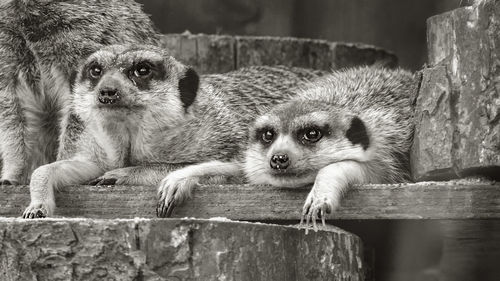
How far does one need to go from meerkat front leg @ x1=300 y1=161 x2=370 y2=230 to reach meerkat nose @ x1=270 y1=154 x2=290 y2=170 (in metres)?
0.15

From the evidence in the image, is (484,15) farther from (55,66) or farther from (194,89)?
(55,66)

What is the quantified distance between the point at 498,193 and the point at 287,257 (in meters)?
0.95

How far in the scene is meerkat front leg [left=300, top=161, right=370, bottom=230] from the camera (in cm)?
451

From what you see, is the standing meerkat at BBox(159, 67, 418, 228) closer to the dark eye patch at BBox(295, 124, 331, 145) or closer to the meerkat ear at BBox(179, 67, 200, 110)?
the dark eye patch at BBox(295, 124, 331, 145)

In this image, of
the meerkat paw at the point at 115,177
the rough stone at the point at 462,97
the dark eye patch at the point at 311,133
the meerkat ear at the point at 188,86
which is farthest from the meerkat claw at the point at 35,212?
Result: the rough stone at the point at 462,97

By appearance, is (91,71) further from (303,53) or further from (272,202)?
(303,53)

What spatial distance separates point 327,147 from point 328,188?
21.5 inches

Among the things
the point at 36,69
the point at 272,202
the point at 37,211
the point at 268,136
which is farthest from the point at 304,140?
the point at 36,69

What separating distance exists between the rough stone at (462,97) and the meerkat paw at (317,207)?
0.56m

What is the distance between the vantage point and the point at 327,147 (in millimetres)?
5141

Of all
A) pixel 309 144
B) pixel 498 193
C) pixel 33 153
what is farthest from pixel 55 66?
pixel 498 193

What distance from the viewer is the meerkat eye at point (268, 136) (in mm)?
5238

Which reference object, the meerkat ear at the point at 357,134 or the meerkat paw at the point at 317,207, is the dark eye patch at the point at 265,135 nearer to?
the meerkat ear at the point at 357,134

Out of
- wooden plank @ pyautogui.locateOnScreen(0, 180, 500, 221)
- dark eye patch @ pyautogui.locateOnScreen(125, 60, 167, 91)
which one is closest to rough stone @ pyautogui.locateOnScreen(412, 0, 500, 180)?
wooden plank @ pyautogui.locateOnScreen(0, 180, 500, 221)
